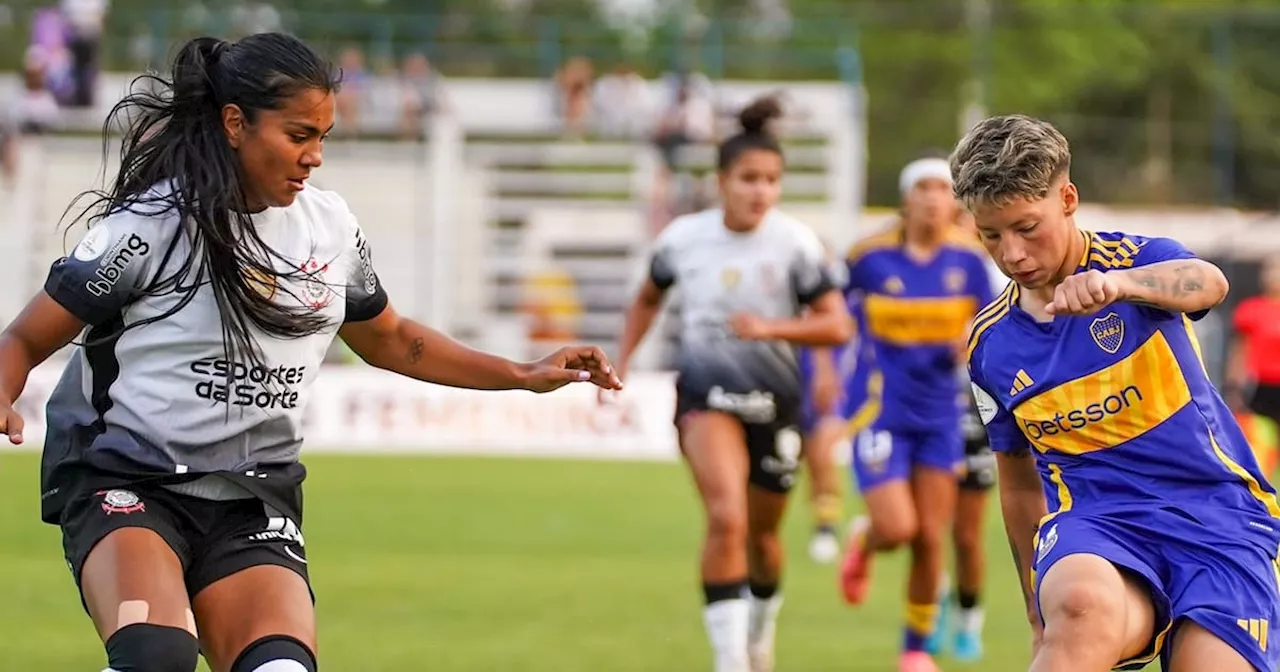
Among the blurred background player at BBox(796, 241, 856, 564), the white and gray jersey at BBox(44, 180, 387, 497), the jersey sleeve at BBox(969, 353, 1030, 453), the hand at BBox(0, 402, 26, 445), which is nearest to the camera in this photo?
the hand at BBox(0, 402, 26, 445)

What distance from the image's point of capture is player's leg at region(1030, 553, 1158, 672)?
431 cm

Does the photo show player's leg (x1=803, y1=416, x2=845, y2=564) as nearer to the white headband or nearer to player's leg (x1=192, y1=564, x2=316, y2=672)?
the white headband

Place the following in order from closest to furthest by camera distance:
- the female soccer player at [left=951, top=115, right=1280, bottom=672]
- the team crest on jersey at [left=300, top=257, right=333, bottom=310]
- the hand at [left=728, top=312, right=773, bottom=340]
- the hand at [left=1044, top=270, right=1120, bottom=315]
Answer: the hand at [left=1044, top=270, right=1120, bottom=315] < the female soccer player at [left=951, top=115, right=1280, bottom=672] < the team crest on jersey at [left=300, top=257, right=333, bottom=310] < the hand at [left=728, top=312, right=773, bottom=340]

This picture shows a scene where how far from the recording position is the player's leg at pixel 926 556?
8820 millimetres

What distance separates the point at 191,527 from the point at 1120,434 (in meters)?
2.28

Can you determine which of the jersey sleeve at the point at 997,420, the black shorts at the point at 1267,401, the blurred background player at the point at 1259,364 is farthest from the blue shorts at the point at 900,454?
the black shorts at the point at 1267,401

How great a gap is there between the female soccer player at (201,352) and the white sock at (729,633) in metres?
3.26

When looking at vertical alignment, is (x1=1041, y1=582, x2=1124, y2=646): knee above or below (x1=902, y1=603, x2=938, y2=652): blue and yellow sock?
above

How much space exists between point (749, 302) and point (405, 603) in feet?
9.83

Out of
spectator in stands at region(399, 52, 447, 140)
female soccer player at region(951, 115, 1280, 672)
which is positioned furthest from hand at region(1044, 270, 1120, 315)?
spectator in stands at region(399, 52, 447, 140)

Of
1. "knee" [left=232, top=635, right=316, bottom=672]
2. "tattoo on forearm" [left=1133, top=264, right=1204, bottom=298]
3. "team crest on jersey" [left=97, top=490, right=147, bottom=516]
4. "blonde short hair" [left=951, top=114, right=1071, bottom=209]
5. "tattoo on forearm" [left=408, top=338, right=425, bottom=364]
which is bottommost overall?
"knee" [left=232, top=635, right=316, bottom=672]

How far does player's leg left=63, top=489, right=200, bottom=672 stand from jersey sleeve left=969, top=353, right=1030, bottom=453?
80.8 inches

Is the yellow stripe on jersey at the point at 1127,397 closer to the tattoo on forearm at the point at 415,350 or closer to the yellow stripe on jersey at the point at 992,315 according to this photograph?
the yellow stripe on jersey at the point at 992,315

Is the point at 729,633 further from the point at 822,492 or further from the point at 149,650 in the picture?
the point at 822,492
